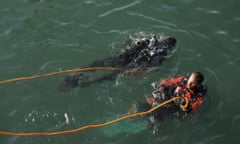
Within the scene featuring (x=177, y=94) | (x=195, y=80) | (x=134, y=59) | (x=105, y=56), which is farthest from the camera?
(x=105, y=56)

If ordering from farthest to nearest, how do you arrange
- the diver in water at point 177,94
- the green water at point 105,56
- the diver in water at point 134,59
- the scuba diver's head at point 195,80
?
the diver in water at point 134,59, the green water at point 105,56, the diver in water at point 177,94, the scuba diver's head at point 195,80

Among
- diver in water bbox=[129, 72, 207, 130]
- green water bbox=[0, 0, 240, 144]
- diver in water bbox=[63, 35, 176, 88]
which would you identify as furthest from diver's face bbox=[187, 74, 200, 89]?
diver in water bbox=[63, 35, 176, 88]

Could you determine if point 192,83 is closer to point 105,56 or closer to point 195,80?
point 195,80

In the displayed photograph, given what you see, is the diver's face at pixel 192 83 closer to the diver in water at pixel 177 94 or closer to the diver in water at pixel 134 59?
the diver in water at pixel 177 94

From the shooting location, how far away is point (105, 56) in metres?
9.98

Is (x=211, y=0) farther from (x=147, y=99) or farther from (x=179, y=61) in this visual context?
(x=147, y=99)

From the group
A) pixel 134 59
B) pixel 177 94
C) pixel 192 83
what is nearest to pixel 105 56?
pixel 134 59

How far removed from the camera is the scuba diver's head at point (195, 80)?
8220mm

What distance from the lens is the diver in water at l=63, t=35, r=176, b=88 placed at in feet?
30.7

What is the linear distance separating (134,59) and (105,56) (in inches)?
34.9

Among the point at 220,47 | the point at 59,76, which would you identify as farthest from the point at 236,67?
the point at 59,76

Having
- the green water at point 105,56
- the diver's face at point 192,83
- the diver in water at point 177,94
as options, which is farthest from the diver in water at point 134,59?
the diver's face at point 192,83

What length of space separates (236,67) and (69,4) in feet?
16.7

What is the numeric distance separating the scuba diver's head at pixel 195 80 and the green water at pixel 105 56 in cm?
79
